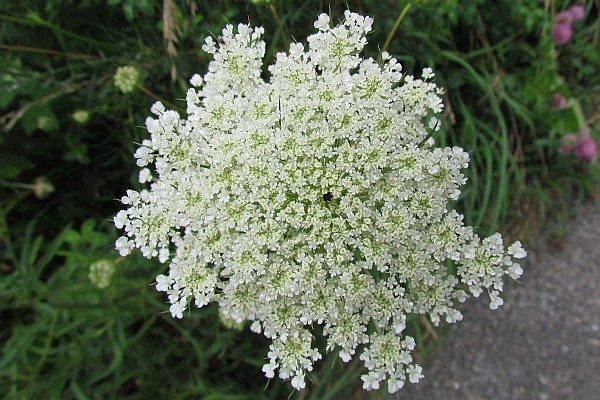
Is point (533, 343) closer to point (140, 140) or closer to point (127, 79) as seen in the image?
point (140, 140)

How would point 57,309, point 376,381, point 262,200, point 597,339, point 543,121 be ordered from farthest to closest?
1. point 597,339
2. point 543,121
3. point 57,309
4. point 376,381
5. point 262,200

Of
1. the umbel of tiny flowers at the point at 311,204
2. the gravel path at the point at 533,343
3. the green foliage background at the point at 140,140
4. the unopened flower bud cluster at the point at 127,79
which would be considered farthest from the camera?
the gravel path at the point at 533,343

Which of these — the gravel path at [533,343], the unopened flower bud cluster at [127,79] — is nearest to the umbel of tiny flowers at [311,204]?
the unopened flower bud cluster at [127,79]

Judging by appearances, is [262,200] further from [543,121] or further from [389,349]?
[543,121]

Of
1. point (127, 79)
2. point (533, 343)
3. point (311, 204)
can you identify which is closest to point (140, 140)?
point (127, 79)

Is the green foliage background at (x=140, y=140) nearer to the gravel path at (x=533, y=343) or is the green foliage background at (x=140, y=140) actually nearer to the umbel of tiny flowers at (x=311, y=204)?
the gravel path at (x=533, y=343)

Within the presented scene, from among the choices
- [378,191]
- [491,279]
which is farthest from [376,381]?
[378,191]

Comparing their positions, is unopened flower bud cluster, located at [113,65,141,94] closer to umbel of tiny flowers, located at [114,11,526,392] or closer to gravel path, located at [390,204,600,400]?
umbel of tiny flowers, located at [114,11,526,392]
